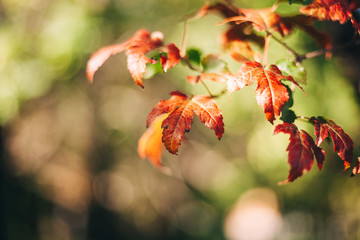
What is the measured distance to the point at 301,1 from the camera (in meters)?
Answer: 0.63

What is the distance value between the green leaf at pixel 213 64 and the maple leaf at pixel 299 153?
254 millimetres

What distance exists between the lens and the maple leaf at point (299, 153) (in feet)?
1.49

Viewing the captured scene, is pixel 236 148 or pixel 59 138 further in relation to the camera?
pixel 59 138

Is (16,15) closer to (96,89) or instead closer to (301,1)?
(96,89)

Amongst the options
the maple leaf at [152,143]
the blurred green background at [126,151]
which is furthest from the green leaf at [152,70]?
the blurred green background at [126,151]

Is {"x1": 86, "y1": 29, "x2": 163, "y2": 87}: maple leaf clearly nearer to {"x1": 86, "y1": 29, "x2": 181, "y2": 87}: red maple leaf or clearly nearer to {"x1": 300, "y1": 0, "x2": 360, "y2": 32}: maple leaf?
{"x1": 86, "y1": 29, "x2": 181, "y2": 87}: red maple leaf

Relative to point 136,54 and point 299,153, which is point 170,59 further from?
point 299,153

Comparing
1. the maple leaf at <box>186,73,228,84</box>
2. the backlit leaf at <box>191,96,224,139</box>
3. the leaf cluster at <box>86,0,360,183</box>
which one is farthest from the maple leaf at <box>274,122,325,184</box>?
the maple leaf at <box>186,73,228,84</box>

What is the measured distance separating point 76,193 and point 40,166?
1.41ft

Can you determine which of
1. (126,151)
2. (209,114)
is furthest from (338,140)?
(126,151)

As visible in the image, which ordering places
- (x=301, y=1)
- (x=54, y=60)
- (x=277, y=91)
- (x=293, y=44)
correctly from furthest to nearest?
1. (x=54, y=60)
2. (x=293, y=44)
3. (x=301, y=1)
4. (x=277, y=91)

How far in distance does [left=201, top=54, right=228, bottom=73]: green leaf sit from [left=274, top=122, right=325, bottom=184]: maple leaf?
0.83 feet

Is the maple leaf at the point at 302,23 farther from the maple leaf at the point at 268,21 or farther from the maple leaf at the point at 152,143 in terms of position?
the maple leaf at the point at 152,143

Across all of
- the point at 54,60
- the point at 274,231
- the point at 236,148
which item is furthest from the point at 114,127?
the point at 274,231
